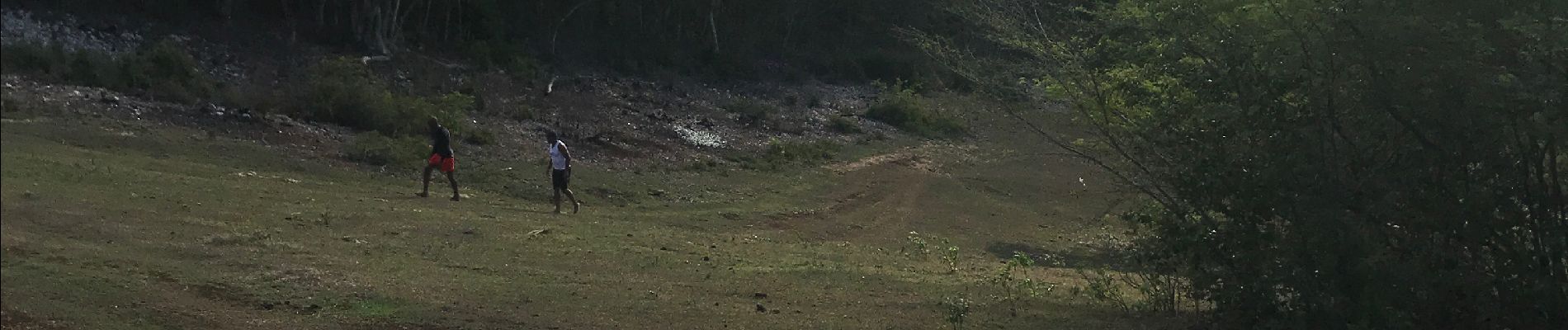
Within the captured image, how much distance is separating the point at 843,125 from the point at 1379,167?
29.4 meters

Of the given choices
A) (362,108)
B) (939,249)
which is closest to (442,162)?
A: (939,249)

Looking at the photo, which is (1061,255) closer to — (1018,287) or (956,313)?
(1018,287)

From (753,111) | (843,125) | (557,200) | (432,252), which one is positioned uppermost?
(753,111)

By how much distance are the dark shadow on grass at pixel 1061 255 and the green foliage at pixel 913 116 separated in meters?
18.0

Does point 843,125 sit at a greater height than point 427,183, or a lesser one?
greater

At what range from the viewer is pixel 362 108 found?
2434 centimetres

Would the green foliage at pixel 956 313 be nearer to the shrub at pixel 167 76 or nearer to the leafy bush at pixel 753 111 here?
the shrub at pixel 167 76

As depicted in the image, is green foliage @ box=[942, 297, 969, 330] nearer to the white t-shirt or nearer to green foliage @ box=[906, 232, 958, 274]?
green foliage @ box=[906, 232, 958, 274]

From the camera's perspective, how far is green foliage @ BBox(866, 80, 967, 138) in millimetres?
40406

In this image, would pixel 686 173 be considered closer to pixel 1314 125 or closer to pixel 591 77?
pixel 591 77

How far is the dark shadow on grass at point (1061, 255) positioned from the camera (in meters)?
18.3

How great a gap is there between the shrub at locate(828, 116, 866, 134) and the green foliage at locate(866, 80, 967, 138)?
191cm

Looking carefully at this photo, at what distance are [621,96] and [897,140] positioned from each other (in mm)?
7737

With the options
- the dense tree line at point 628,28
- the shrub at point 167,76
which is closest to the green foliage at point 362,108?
the shrub at point 167,76
